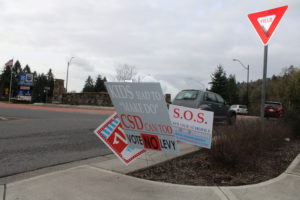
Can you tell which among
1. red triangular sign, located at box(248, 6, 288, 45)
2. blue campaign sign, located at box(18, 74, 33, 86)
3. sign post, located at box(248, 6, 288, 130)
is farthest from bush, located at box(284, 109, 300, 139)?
blue campaign sign, located at box(18, 74, 33, 86)

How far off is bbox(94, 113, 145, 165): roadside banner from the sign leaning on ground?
25 cm

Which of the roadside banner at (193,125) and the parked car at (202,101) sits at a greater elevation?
the parked car at (202,101)

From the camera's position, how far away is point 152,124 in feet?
12.0

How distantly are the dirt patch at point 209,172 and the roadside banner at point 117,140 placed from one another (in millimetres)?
335

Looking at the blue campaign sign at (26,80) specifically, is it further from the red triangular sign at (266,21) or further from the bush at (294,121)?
the red triangular sign at (266,21)

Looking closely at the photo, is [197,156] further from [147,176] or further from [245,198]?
[245,198]

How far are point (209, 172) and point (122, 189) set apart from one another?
1.66 metres

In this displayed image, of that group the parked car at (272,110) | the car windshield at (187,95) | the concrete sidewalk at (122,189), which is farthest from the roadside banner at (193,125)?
the parked car at (272,110)

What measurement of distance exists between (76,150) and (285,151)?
5428 mm

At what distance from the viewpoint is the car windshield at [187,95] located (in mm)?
9781

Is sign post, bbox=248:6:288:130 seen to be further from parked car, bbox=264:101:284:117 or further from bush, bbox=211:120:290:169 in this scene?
parked car, bbox=264:101:284:117

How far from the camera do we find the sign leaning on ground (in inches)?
137

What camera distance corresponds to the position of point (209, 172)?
425 cm

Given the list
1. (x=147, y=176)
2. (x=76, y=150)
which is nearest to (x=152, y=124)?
(x=147, y=176)
